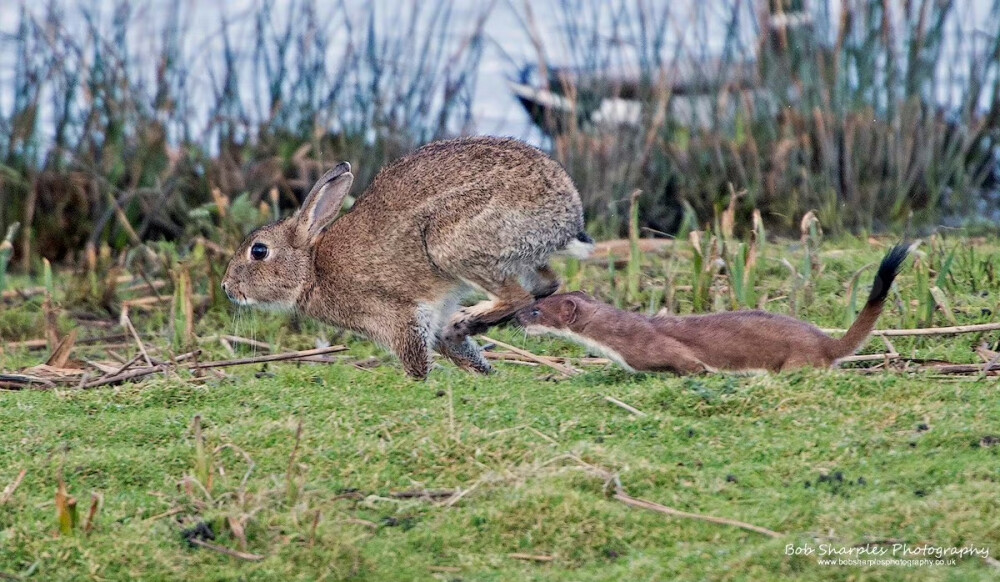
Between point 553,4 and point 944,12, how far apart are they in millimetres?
2820

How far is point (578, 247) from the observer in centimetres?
604

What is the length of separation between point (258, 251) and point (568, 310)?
177cm

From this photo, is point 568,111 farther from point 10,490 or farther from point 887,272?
point 10,490

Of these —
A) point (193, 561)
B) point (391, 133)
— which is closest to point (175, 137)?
point (391, 133)

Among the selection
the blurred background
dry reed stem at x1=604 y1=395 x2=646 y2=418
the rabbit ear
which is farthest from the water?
dry reed stem at x1=604 y1=395 x2=646 y2=418

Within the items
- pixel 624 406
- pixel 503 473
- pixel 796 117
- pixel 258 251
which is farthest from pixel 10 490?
pixel 796 117

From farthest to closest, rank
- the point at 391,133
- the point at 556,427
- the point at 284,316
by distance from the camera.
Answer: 1. the point at 391,133
2. the point at 284,316
3. the point at 556,427

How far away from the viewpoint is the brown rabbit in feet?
19.0

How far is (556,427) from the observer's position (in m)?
4.71

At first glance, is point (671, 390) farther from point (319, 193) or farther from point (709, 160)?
point (709, 160)

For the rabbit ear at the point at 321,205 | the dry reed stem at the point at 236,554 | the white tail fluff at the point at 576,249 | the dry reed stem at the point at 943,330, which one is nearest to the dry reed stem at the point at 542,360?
the white tail fluff at the point at 576,249

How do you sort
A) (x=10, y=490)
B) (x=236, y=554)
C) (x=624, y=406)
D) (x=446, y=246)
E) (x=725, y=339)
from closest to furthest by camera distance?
(x=236, y=554)
(x=10, y=490)
(x=624, y=406)
(x=725, y=339)
(x=446, y=246)

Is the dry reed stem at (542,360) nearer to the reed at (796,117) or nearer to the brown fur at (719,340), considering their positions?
the brown fur at (719,340)

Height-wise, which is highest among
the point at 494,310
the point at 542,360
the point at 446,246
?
the point at 446,246
